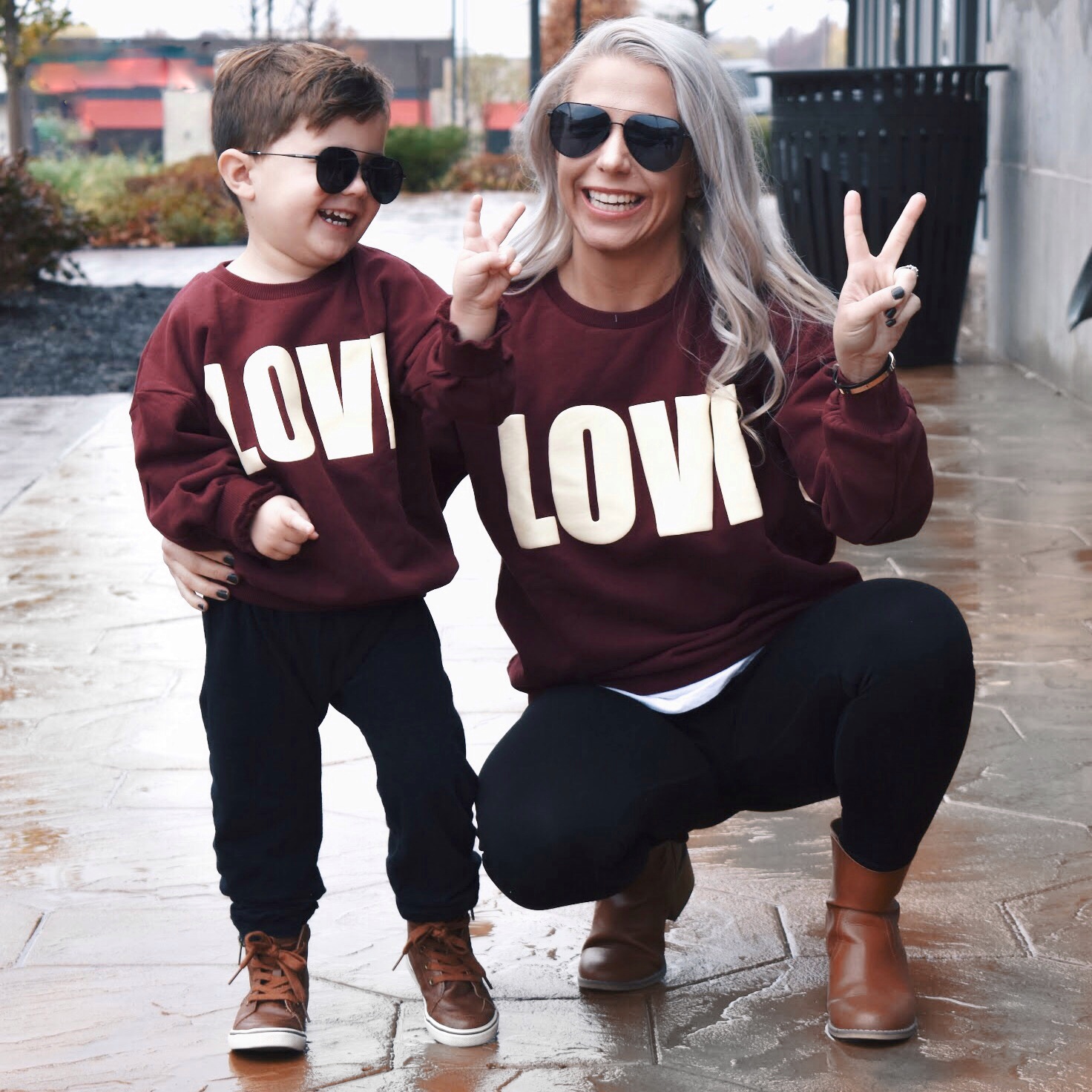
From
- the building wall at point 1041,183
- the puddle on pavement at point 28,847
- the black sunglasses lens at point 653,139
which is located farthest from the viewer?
the building wall at point 1041,183

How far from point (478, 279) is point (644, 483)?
480 mm

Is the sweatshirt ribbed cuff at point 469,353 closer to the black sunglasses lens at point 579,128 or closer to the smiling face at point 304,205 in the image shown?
the smiling face at point 304,205

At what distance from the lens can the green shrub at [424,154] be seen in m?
29.9

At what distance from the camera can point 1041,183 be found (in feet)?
28.1

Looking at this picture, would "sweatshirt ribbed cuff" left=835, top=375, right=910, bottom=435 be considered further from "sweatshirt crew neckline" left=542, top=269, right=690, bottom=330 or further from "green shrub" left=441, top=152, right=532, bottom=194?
"green shrub" left=441, top=152, right=532, bottom=194

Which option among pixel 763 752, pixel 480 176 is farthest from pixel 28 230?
pixel 480 176

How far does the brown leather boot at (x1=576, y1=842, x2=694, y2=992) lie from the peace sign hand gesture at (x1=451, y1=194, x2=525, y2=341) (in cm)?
94

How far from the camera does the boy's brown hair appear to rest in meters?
2.50

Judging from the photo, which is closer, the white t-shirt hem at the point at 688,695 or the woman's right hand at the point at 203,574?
the woman's right hand at the point at 203,574

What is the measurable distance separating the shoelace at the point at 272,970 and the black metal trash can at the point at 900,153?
6.49 meters

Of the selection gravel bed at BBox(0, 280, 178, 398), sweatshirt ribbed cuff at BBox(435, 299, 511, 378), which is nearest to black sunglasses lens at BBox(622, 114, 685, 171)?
sweatshirt ribbed cuff at BBox(435, 299, 511, 378)

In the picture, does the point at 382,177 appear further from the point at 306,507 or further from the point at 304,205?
the point at 306,507

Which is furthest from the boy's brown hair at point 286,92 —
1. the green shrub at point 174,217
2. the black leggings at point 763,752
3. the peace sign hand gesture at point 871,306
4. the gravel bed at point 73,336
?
the green shrub at point 174,217

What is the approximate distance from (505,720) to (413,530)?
1546 mm
